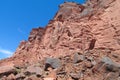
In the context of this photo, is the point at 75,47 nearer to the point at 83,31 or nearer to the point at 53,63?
the point at 83,31

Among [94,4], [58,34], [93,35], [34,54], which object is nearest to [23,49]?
[34,54]

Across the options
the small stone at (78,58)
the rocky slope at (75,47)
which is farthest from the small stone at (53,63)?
the small stone at (78,58)

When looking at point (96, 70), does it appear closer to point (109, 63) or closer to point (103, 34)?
point (109, 63)

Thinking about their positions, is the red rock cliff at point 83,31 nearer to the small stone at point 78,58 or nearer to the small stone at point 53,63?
the small stone at point 78,58

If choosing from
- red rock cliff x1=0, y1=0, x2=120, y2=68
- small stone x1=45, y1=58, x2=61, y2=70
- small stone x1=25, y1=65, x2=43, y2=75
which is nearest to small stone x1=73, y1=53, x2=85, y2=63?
small stone x1=45, y1=58, x2=61, y2=70

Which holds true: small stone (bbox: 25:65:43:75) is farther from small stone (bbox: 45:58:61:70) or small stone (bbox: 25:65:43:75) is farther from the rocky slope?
small stone (bbox: 45:58:61:70)

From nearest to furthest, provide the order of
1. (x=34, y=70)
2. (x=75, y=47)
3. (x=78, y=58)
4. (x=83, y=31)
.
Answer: (x=34, y=70), (x=78, y=58), (x=75, y=47), (x=83, y=31)

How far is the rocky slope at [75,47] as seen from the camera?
24.9m

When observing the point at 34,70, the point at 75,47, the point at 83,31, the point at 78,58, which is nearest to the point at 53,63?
the point at 34,70

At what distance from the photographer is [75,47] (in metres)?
36.2

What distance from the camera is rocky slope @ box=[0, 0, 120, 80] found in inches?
981

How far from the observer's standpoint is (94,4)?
43031mm

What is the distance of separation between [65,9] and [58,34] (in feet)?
20.9

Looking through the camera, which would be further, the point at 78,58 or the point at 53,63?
the point at 53,63
